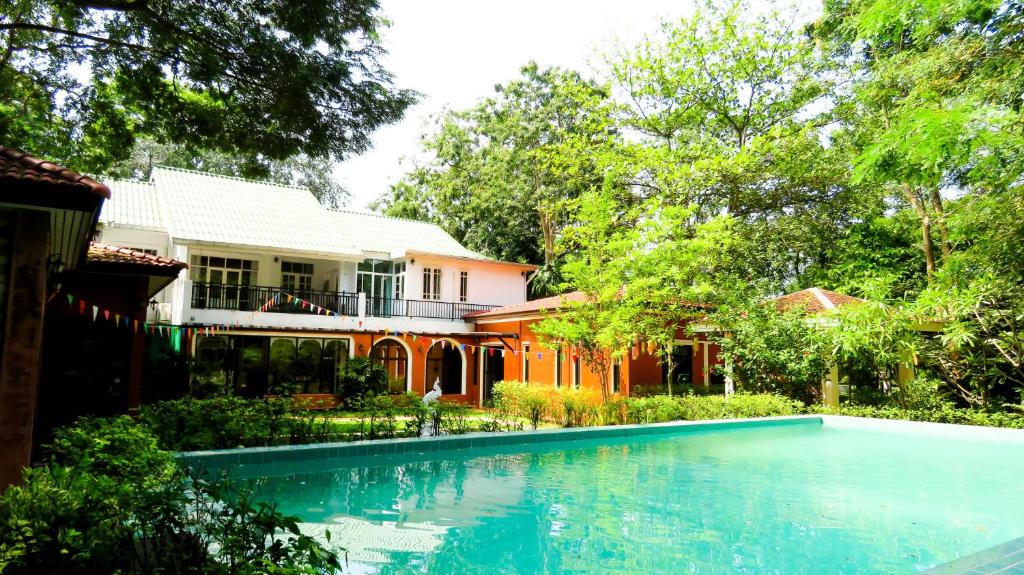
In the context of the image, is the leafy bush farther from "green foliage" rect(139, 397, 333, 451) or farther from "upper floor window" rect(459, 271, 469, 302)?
"upper floor window" rect(459, 271, 469, 302)

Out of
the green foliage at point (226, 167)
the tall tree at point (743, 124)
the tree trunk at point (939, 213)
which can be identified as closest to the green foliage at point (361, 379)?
the tall tree at point (743, 124)

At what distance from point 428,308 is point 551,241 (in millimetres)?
9548

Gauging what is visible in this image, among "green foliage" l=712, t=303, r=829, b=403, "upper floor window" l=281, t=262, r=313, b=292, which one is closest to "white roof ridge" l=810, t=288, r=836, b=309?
"green foliage" l=712, t=303, r=829, b=403

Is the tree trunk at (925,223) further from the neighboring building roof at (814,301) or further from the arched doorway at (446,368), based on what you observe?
the arched doorway at (446,368)

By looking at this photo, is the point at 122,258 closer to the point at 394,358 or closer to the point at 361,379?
the point at 361,379

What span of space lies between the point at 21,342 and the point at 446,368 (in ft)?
61.4

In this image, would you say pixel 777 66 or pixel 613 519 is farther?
pixel 777 66

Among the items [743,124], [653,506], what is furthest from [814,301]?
[653,506]

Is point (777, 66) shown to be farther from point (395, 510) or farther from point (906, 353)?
point (395, 510)

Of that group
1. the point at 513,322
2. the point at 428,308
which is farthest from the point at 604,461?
the point at 428,308

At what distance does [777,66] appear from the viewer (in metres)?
22.5

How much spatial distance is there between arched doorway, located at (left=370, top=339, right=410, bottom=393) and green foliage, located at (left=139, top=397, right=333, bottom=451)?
37.7 ft

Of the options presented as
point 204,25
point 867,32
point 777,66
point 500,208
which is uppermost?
point 777,66

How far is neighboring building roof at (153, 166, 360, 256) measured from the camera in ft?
58.8
